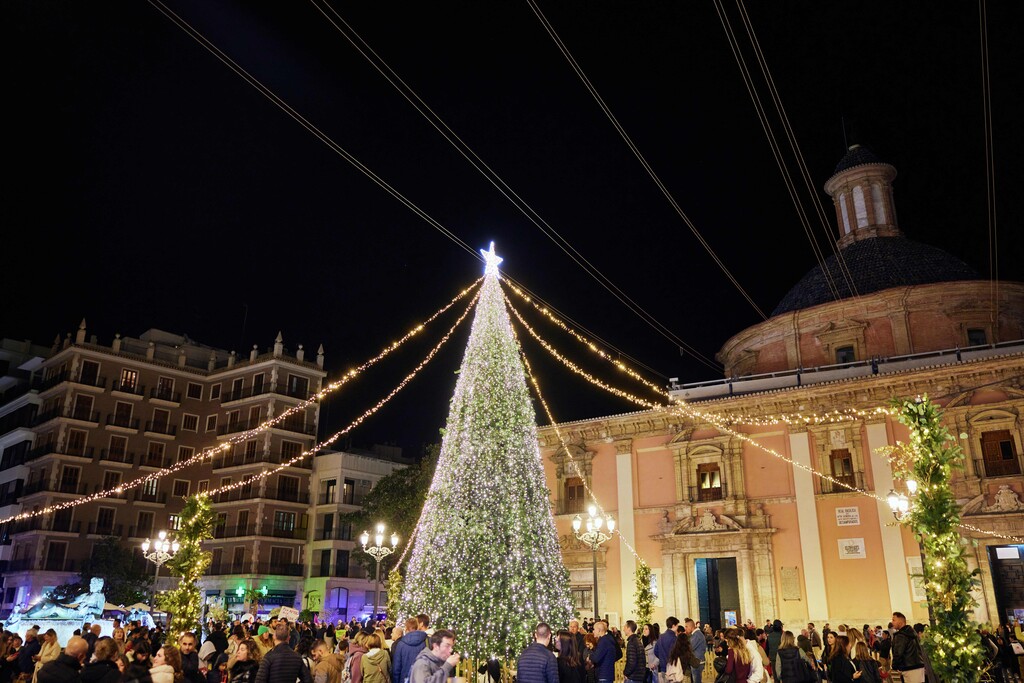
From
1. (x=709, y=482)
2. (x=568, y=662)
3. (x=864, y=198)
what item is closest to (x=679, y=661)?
(x=568, y=662)

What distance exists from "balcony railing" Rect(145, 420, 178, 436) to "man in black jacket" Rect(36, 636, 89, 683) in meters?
39.8

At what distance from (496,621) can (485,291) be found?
597 centimetres

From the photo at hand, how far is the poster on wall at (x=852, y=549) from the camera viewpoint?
70.3 feet

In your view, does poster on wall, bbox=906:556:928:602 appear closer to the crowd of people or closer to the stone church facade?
the stone church facade

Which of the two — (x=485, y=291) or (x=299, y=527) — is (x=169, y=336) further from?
(x=485, y=291)

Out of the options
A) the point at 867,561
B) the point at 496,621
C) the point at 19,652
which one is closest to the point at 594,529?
the point at 496,621

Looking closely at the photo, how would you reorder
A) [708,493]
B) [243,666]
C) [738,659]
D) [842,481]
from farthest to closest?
[708,493] < [842,481] < [738,659] < [243,666]

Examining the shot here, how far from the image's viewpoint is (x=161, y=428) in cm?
4275

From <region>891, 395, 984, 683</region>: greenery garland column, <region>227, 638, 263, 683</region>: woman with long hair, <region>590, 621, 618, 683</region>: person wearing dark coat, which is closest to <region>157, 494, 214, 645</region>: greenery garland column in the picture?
<region>227, 638, 263, 683</region>: woman with long hair

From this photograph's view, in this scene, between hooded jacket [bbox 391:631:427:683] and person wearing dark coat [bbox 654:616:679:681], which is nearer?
hooded jacket [bbox 391:631:427:683]

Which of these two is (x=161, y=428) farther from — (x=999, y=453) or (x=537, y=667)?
(x=537, y=667)

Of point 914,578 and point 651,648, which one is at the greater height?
point 914,578

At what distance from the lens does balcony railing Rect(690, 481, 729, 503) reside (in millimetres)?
24125

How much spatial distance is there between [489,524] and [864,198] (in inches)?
999
